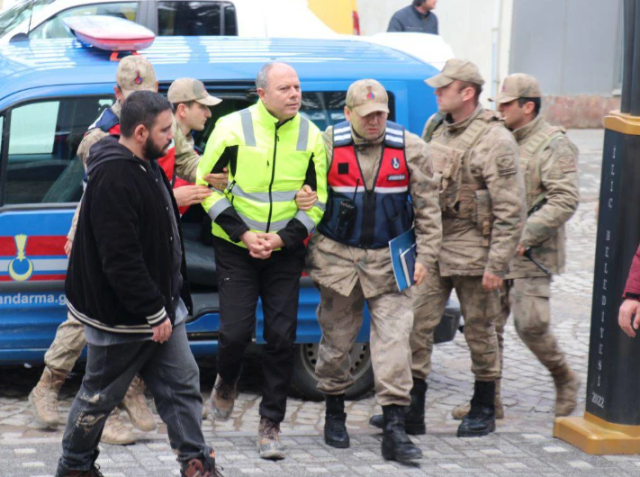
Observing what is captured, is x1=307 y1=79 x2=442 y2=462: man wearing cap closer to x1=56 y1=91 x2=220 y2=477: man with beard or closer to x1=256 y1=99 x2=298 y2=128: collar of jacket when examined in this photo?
x1=256 y1=99 x2=298 y2=128: collar of jacket

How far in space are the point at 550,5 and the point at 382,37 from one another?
10284mm

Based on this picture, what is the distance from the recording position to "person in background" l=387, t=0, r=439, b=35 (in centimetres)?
1326

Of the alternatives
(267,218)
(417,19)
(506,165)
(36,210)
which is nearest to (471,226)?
(506,165)

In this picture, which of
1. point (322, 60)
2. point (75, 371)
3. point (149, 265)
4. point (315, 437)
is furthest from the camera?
point (75, 371)

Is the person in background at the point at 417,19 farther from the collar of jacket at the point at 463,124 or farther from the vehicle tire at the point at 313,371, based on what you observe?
the collar of jacket at the point at 463,124

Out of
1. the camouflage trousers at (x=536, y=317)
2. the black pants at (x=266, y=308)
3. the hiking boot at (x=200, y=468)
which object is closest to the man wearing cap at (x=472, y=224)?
the camouflage trousers at (x=536, y=317)

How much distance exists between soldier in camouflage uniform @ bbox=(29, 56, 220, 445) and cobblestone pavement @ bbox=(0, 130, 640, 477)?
9cm

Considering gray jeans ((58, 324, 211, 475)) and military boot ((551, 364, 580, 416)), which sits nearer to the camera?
gray jeans ((58, 324, 211, 475))

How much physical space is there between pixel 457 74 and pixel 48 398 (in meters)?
2.58

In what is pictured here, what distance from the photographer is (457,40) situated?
17641 mm

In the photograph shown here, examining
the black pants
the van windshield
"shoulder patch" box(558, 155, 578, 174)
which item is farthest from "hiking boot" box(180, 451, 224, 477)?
the van windshield

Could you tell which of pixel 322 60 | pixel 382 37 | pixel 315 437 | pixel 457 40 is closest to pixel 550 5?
pixel 457 40

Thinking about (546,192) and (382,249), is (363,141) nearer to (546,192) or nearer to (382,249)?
(382,249)

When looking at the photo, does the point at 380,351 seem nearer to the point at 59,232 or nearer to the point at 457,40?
the point at 59,232
